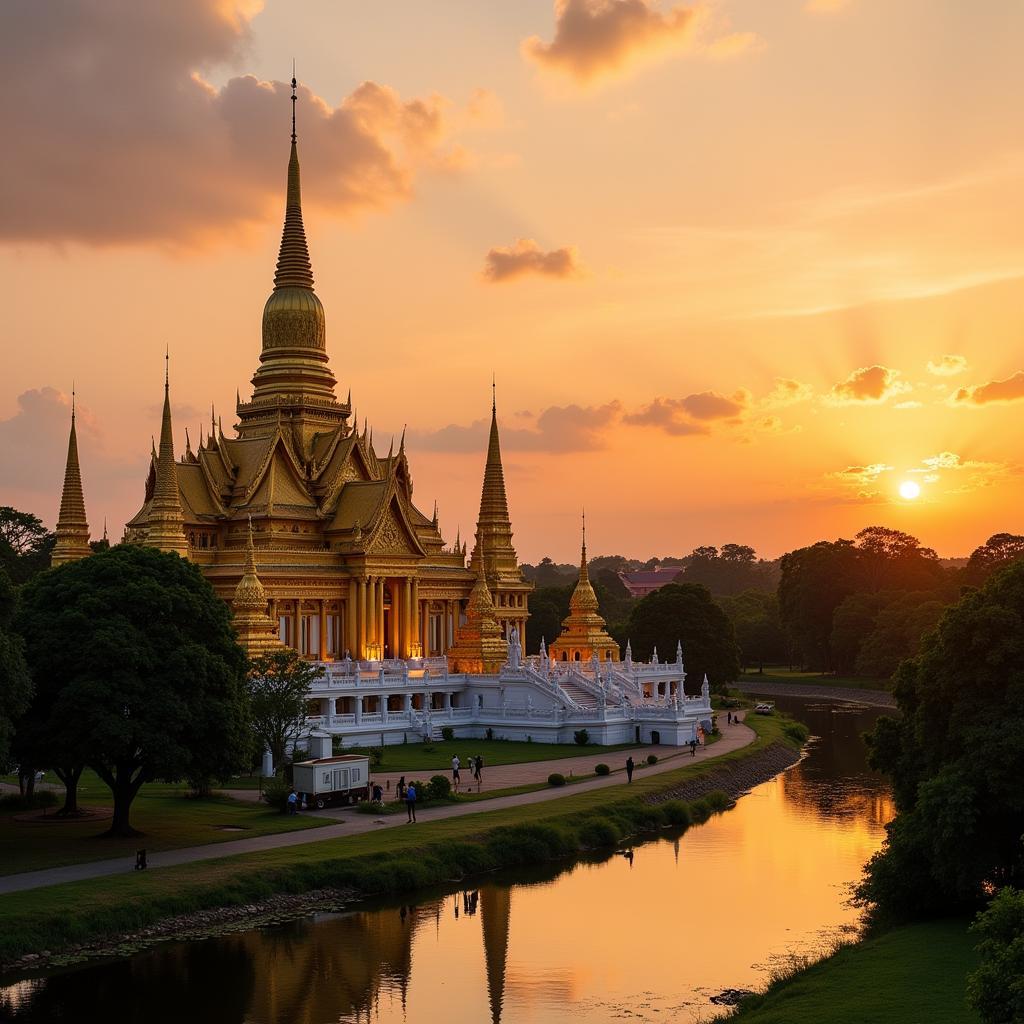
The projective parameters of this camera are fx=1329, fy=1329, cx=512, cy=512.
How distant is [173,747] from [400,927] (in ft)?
21.4

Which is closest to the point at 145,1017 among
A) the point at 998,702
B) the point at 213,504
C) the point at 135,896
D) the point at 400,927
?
the point at 135,896

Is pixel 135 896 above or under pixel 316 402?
under

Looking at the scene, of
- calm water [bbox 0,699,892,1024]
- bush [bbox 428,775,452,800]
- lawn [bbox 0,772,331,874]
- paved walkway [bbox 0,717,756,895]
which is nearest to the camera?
calm water [bbox 0,699,892,1024]

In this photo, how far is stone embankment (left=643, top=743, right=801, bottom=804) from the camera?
42.2 metres

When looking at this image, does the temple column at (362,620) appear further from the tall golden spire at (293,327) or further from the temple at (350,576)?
the tall golden spire at (293,327)

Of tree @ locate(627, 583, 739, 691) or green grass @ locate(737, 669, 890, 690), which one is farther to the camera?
green grass @ locate(737, 669, 890, 690)

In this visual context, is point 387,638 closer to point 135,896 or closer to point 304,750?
point 304,750

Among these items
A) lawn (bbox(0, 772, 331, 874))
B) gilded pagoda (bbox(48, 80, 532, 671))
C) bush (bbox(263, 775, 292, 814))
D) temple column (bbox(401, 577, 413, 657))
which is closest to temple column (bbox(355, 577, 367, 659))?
gilded pagoda (bbox(48, 80, 532, 671))

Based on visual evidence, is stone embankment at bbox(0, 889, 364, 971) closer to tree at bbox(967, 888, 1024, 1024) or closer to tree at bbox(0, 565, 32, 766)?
tree at bbox(0, 565, 32, 766)

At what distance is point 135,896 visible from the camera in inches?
1035

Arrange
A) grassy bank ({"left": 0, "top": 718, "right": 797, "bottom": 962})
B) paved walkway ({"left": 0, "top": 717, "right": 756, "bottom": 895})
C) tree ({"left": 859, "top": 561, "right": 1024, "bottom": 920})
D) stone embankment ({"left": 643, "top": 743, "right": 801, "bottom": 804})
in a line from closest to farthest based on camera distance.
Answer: tree ({"left": 859, "top": 561, "right": 1024, "bottom": 920}), grassy bank ({"left": 0, "top": 718, "right": 797, "bottom": 962}), paved walkway ({"left": 0, "top": 717, "right": 756, "bottom": 895}), stone embankment ({"left": 643, "top": 743, "right": 801, "bottom": 804})

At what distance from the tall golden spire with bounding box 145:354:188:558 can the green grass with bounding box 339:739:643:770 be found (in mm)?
13344

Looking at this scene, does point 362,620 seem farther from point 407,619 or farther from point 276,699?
point 276,699

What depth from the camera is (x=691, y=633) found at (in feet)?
249
